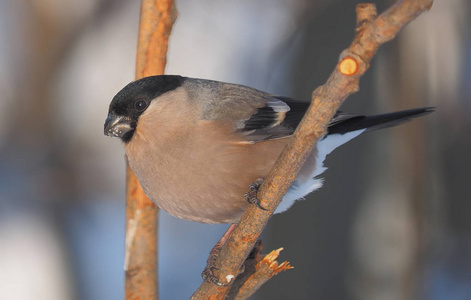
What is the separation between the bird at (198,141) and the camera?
2.23 m

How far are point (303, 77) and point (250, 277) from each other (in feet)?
6.75

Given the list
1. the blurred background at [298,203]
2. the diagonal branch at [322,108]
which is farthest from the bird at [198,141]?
the blurred background at [298,203]

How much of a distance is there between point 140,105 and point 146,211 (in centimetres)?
63

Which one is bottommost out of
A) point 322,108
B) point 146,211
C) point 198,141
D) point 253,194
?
point 146,211

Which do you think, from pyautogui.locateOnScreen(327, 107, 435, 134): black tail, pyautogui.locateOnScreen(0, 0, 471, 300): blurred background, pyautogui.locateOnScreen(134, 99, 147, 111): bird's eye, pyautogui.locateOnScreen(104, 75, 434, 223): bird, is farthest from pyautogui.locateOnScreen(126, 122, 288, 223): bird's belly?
pyautogui.locateOnScreen(0, 0, 471, 300): blurred background

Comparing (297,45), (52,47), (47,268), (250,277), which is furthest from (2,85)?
(250,277)

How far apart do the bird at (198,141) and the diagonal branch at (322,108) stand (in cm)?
26

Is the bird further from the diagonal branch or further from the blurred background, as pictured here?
the blurred background

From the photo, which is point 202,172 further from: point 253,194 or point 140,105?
point 140,105

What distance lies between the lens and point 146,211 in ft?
9.00

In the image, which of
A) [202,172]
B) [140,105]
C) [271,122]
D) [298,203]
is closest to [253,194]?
[202,172]

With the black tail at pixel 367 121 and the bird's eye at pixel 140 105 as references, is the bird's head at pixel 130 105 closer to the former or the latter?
the bird's eye at pixel 140 105

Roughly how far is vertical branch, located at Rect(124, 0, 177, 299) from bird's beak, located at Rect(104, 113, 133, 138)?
1.54 feet

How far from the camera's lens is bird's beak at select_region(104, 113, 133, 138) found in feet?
7.54
